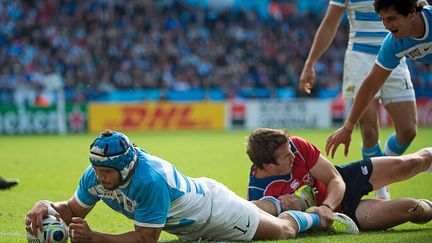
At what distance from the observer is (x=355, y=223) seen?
603 cm

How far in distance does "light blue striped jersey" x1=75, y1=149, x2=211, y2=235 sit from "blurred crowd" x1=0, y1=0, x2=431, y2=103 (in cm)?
2013

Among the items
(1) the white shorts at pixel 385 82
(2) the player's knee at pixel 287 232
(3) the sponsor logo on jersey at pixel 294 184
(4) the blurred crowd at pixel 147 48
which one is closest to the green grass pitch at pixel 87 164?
(2) the player's knee at pixel 287 232

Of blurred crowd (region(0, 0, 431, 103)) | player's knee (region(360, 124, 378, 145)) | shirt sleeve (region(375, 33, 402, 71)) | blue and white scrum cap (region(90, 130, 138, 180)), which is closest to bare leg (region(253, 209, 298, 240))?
blue and white scrum cap (region(90, 130, 138, 180))

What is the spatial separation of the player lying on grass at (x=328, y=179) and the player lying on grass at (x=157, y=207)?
10.5 inches

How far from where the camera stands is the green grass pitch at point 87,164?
6.04 m

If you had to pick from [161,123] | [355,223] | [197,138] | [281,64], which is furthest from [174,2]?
[355,223]

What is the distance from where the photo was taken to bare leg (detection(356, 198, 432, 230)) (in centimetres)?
590

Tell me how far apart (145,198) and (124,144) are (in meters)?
0.38

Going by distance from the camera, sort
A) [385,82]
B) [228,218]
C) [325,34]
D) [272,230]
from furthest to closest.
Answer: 1. [325,34]
2. [385,82]
3. [272,230]
4. [228,218]

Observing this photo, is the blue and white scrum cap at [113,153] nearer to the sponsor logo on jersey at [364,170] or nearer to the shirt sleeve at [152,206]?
the shirt sleeve at [152,206]

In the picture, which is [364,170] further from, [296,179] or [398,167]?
[296,179]

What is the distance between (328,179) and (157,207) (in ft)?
5.71

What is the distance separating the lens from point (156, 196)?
4816mm

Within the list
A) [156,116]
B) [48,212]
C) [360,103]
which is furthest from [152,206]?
[156,116]
